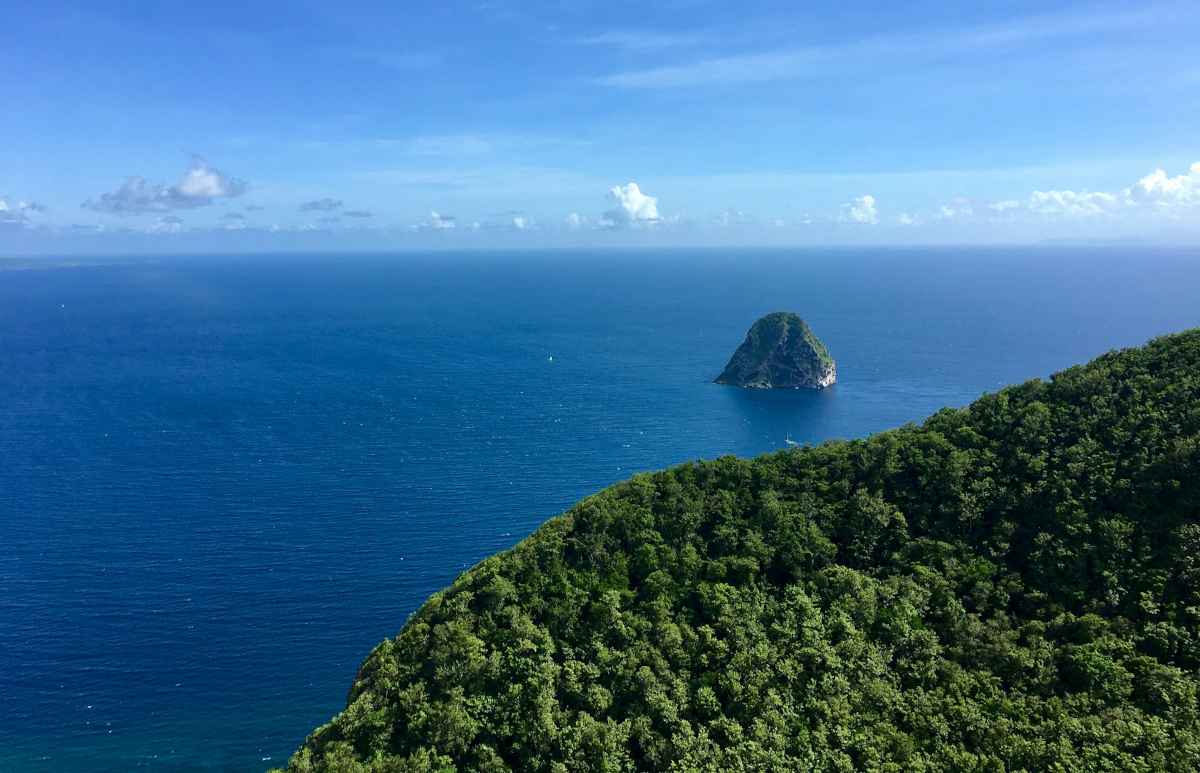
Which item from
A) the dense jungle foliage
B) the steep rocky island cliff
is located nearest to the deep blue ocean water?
the steep rocky island cliff

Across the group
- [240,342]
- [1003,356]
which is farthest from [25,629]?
[1003,356]

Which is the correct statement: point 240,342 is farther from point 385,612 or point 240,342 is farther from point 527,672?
point 527,672

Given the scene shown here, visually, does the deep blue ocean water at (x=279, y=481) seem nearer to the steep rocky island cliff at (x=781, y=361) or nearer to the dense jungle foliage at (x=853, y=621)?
the steep rocky island cliff at (x=781, y=361)

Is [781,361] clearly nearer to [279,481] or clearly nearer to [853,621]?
[279,481]

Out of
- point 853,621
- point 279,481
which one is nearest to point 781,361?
point 279,481

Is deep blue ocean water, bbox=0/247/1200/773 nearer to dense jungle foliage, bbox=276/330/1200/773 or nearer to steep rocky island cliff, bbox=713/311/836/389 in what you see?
steep rocky island cliff, bbox=713/311/836/389

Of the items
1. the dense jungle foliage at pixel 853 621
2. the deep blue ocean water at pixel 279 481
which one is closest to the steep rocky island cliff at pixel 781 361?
the deep blue ocean water at pixel 279 481
